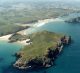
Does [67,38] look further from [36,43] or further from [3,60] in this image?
[3,60]

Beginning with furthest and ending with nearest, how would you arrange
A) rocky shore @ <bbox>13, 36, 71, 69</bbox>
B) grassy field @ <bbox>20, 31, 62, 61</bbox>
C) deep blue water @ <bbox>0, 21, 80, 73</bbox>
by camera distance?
grassy field @ <bbox>20, 31, 62, 61</bbox>
rocky shore @ <bbox>13, 36, 71, 69</bbox>
deep blue water @ <bbox>0, 21, 80, 73</bbox>

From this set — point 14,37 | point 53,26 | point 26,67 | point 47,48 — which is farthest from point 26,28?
point 26,67

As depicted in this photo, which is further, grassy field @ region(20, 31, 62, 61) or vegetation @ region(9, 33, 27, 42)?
vegetation @ region(9, 33, 27, 42)

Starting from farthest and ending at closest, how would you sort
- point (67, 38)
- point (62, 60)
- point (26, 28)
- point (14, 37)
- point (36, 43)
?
1. point (26, 28)
2. point (14, 37)
3. point (67, 38)
4. point (36, 43)
5. point (62, 60)

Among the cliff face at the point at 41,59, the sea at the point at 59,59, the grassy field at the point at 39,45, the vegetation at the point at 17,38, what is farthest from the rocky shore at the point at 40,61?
the vegetation at the point at 17,38

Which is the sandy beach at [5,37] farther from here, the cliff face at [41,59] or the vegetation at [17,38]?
the cliff face at [41,59]

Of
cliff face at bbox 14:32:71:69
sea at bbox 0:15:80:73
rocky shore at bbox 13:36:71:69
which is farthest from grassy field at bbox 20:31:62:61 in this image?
sea at bbox 0:15:80:73

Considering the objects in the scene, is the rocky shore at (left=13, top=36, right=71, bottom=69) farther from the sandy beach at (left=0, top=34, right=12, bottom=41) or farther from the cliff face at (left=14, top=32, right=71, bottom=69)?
the sandy beach at (left=0, top=34, right=12, bottom=41)

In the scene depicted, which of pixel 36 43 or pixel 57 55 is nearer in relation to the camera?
pixel 57 55
